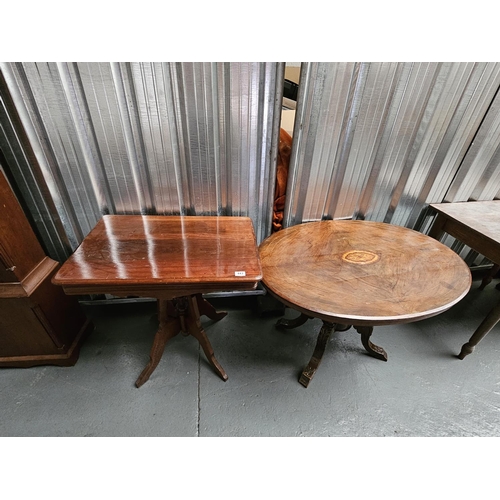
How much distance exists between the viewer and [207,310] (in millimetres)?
1825

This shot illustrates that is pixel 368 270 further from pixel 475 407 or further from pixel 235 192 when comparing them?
pixel 475 407

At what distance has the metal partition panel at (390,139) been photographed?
4.64ft

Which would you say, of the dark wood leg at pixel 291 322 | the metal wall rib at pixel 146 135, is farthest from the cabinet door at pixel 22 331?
the dark wood leg at pixel 291 322

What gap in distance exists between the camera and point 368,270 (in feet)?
4.07

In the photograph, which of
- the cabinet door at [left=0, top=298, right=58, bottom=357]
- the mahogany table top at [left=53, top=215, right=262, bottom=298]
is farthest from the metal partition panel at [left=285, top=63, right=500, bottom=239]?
the cabinet door at [left=0, top=298, right=58, bottom=357]

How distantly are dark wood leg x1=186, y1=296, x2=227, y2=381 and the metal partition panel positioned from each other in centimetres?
84

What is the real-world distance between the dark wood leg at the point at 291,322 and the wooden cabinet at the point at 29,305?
1.33 metres

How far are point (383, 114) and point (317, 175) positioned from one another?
497 millimetres

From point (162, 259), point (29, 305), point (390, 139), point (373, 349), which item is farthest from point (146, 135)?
point (373, 349)

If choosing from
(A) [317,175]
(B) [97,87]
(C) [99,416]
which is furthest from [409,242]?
(C) [99,416]

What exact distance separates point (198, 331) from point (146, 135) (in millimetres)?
1127

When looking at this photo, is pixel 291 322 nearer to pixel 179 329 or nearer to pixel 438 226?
pixel 179 329

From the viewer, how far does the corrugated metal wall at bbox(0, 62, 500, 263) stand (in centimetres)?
127

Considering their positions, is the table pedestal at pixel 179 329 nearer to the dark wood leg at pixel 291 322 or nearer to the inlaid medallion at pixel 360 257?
the dark wood leg at pixel 291 322
